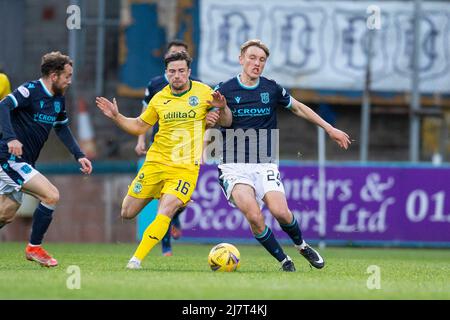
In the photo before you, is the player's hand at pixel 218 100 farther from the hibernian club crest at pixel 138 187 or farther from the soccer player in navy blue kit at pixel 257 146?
the hibernian club crest at pixel 138 187

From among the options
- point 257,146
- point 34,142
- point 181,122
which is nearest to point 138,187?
point 181,122

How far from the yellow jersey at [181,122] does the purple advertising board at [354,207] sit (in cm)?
692

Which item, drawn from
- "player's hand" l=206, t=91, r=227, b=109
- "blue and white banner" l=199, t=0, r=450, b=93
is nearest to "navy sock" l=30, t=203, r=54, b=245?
"player's hand" l=206, t=91, r=227, b=109

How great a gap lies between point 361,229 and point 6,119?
8826 mm

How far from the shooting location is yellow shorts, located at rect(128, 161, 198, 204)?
11.1m

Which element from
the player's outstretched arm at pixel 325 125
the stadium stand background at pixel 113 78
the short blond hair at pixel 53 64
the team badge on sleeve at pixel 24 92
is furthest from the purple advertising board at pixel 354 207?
the team badge on sleeve at pixel 24 92

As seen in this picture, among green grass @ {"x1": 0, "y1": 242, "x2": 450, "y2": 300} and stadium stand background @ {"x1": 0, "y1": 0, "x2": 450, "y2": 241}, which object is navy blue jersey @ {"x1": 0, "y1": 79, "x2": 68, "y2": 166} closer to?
green grass @ {"x1": 0, "y1": 242, "x2": 450, "y2": 300}

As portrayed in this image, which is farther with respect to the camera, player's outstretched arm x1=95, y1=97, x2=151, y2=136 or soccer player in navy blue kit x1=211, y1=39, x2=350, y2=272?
soccer player in navy blue kit x1=211, y1=39, x2=350, y2=272

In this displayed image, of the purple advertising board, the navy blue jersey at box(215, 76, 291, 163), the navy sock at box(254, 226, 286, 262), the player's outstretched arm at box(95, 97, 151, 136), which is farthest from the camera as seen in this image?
the purple advertising board

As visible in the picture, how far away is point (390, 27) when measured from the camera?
21.3 m

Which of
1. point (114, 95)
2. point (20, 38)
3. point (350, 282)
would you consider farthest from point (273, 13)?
point (350, 282)

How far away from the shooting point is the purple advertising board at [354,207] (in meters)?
18.5

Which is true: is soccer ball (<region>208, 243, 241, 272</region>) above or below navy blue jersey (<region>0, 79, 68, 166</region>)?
below
